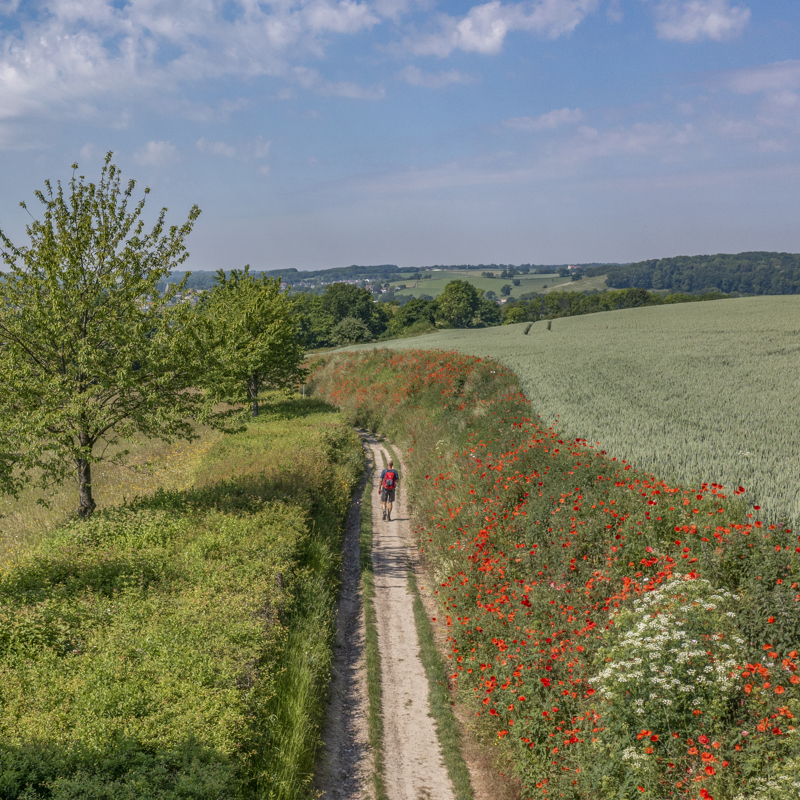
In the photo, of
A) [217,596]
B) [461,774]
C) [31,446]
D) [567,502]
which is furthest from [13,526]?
[567,502]

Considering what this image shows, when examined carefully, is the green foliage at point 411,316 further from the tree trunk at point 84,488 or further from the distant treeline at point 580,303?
the tree trunk at point 84,488

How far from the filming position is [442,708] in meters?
10.3

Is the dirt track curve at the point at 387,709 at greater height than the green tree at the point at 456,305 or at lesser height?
lesser

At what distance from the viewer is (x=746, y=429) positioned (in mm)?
13828

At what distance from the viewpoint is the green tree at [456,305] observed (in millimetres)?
121812

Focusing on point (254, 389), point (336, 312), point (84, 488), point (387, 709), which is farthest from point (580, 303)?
point (387, 709)

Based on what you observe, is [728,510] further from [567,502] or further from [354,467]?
[354,467]

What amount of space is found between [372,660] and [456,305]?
11382cm

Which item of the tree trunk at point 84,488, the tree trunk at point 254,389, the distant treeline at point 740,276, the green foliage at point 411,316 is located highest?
the distant treeline at point 740,276

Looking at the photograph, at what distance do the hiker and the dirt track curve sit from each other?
2.99 m

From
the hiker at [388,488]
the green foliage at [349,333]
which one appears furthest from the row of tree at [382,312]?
the hiker at [388,488]

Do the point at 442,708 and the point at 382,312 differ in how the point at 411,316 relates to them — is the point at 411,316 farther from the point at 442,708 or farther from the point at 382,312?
the point at 442,708

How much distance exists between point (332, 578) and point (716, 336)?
32714 mm

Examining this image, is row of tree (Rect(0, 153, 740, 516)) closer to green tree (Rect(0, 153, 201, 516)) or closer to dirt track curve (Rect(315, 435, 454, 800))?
green tree (Rect(0, 153, 201, 516))
